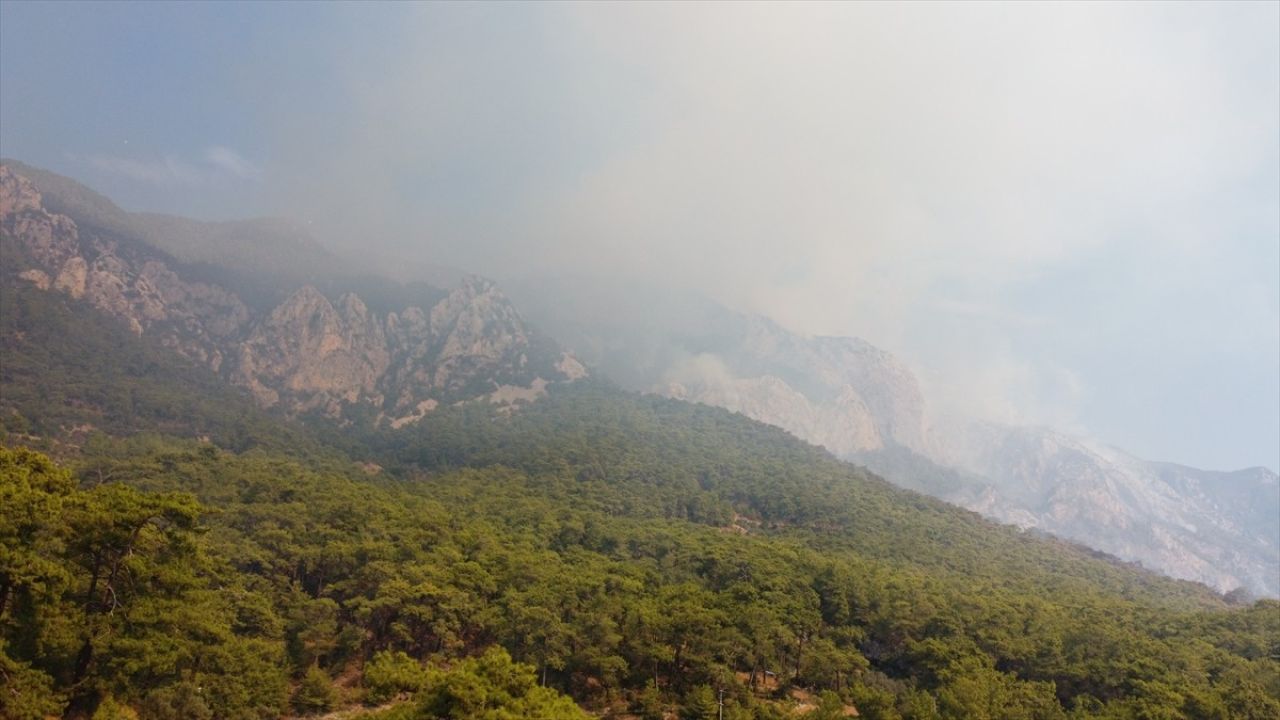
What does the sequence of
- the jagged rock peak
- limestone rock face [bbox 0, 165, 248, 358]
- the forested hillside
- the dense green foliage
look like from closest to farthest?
the forested hillside < the dense green foliage < limestone rock face [bbox 0, 165, 248, 358] < the jagged rock peak

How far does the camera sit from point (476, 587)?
4947 centimetres

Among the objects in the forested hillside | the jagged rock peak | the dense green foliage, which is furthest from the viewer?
the jagged rock peak

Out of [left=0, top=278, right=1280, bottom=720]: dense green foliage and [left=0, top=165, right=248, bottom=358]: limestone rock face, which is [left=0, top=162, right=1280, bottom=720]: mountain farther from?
[left=0, top=165, right=248, bottom=358]: limestone rock face

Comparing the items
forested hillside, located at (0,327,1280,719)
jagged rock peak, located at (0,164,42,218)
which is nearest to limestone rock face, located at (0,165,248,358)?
jagged rock peak, located at (0,164,42,218)

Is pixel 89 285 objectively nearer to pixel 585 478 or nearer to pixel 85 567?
pixel 585 478

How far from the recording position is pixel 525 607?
44.7m

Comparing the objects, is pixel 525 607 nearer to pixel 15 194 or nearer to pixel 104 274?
pixel 104 274

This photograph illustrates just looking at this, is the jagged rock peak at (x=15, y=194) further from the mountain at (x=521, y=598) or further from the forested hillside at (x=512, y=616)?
the forested hillside at (x=512, y=616)

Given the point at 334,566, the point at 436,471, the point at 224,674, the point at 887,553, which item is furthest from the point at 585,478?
the point at 224,674

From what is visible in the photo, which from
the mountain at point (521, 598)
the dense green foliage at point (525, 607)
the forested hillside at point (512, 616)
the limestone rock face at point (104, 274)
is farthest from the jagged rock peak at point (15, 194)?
the forested hillside at point (512, 616)

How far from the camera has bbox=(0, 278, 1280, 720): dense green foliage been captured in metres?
26.3

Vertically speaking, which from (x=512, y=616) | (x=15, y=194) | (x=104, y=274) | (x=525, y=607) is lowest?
(x=512, y=616)

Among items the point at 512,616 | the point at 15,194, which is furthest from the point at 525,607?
the point at 15,194

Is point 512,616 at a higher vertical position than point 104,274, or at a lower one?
lower
